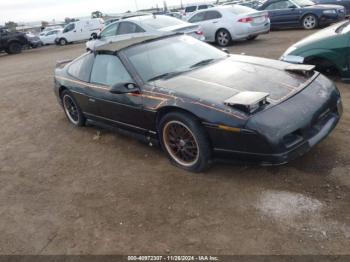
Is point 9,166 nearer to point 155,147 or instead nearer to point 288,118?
point 155,147

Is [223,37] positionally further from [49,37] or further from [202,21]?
[49,37]

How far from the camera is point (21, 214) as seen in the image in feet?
13.6

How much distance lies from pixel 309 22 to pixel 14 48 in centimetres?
1835

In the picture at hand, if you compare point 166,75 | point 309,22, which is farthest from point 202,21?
point 166,75

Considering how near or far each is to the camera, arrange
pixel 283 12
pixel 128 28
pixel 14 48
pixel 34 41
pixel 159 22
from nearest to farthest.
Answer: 1. pixel 159 22
2. pixel 128 28
3. pixel 283 12
4. pixel 14 48
5. pixel 34 41

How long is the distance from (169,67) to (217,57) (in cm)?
79

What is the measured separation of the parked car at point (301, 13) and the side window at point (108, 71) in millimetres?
11412

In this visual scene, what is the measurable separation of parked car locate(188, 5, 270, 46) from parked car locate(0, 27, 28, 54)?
1529 centimetres

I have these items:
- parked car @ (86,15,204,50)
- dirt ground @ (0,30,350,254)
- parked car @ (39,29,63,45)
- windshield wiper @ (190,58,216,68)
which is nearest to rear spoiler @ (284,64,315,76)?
dirt ground @ (0,30,350,254)

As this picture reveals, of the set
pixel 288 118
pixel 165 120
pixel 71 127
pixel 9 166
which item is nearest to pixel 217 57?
pixel 165 120

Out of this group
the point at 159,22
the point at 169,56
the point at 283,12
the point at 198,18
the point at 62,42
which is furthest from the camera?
the point at 62,42

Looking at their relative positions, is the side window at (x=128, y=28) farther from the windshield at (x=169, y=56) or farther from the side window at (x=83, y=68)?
the windshield at (x=169, y=56)

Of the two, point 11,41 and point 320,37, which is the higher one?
point 320,37

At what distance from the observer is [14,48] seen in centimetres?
2495
